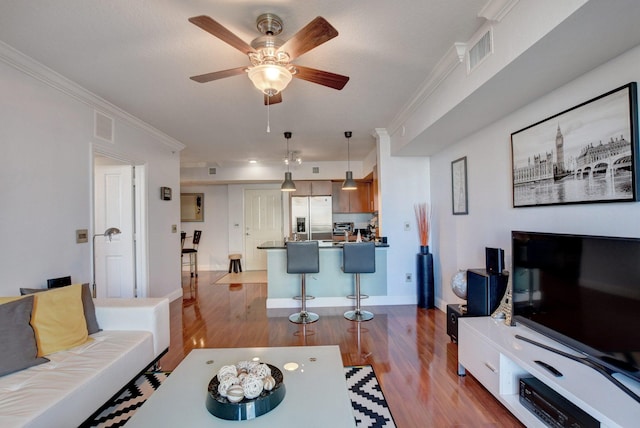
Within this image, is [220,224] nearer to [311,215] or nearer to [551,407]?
[311,215]

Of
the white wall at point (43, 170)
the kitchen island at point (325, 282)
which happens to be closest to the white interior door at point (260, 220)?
the kitchen island at point (325, 282)

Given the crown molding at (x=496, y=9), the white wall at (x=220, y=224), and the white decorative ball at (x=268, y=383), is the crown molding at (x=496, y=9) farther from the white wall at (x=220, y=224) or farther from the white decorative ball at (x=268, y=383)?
the white wall at (x=220, y=224)

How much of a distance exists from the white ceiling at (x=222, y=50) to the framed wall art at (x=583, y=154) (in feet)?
2.86

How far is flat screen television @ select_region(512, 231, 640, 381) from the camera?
1.36 metres

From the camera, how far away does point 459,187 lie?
3.46 metres

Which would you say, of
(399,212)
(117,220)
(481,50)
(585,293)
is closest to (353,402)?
(585,293)

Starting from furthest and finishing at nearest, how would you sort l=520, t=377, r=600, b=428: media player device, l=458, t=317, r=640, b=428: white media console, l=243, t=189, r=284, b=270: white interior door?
l=243, t=189, r=284, b=270: white interior door → l=520, t=377, r=600, b=428: media player device → l=458, t=317, r=640, b=428: white media console

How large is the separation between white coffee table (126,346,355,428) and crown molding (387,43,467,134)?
2.25 m

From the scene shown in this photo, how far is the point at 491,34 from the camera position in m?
1.85

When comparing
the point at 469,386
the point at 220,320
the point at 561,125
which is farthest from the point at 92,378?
the point at 561,125

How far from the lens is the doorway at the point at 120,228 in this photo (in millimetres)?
3822

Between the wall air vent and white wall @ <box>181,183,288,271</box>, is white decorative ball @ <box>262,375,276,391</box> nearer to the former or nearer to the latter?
the wall air vent

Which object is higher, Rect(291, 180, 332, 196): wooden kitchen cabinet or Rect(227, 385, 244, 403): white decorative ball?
Rect(291, 180, 332, 196): wooden kitchen cabinet

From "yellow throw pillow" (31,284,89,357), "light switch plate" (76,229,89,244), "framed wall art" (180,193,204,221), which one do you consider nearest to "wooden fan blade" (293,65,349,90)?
"yellow throw pillow" (31,284,89,357)
